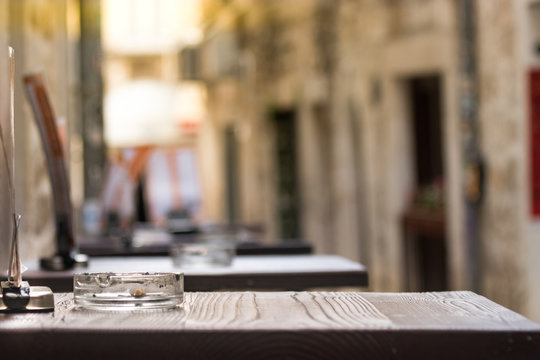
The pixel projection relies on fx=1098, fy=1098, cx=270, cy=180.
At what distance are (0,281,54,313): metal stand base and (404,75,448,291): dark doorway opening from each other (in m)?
A: 7.17

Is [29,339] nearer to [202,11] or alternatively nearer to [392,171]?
[392,171]

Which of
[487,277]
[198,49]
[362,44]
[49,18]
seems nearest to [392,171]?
[362,44]

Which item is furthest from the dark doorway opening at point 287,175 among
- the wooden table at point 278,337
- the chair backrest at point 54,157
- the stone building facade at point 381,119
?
the wooden table at point 278,337

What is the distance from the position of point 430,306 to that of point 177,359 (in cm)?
49

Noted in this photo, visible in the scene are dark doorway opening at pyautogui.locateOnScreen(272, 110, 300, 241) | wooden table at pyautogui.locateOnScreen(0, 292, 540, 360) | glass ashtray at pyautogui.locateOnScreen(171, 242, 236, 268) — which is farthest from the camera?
dark doorway opening at pyautogui.locateOnScreen(272, 110, 300, 241)

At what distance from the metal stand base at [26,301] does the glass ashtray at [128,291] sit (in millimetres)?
55

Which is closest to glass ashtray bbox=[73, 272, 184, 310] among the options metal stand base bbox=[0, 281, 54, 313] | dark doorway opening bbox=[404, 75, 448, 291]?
metal stand base bbox=[0, 281, 54, 313]

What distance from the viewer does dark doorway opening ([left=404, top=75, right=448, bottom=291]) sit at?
9070mm

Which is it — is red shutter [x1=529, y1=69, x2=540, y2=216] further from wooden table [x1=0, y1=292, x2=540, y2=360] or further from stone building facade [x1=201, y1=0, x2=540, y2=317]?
wooden table [x1=0, y1=292, x2=540, y2=360]

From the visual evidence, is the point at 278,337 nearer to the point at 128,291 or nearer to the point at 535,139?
the point at 128,291

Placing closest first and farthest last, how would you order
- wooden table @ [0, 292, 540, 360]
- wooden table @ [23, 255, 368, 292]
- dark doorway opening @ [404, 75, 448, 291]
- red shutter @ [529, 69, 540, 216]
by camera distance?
wooden table @ [0, 292, 540, 360], wooden table @ [23, 255, 368, 292], red shutter @ [529, 69, 540, 216], dark doorway opening @ [404, 75, 448, 291]

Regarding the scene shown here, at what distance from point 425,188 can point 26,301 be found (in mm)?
7667

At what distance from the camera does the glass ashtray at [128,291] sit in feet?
6.08

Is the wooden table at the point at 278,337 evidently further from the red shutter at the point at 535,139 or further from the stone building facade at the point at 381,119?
the stone building facade at the point at 381,119
